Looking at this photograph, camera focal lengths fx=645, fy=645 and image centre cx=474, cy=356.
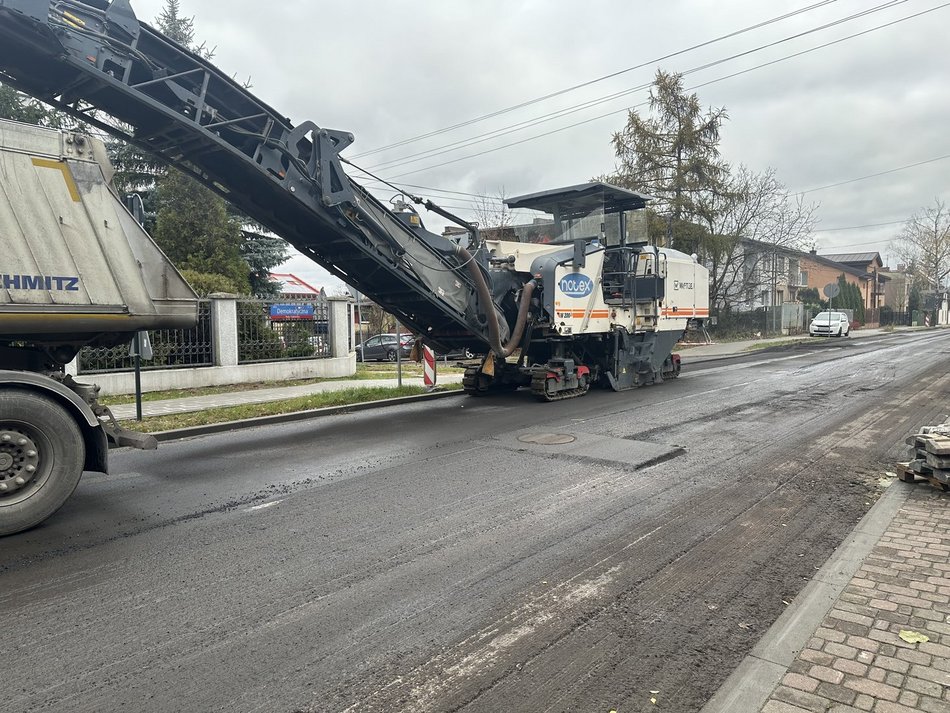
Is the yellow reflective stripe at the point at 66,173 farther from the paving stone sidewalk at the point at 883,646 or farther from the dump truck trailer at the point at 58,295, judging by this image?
the paving stone sidewalk at the point at 883,646

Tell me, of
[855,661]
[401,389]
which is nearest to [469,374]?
[401,389]

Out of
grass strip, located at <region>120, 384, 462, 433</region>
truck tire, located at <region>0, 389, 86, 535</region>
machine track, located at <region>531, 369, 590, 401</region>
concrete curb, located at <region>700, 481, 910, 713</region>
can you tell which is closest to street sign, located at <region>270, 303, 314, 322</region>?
grass strip, located at <region>120, 384, 462, 433</region>

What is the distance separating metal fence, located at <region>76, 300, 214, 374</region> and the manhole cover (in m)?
7.67

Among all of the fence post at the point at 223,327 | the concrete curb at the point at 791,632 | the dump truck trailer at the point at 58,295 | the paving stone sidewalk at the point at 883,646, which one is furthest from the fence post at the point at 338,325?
the paving stone sidewalk at the point at 883,646

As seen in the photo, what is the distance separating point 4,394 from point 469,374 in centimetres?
866

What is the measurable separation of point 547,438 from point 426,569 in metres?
4.37

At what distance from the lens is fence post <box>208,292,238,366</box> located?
14.5 m

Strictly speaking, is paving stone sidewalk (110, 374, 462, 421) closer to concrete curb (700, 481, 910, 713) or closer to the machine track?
the machine track

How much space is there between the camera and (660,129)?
31.0 m

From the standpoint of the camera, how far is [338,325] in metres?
17.1

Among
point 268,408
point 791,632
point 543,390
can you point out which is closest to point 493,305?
point 543,390

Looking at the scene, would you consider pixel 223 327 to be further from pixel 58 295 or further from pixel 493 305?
pixel 58 295

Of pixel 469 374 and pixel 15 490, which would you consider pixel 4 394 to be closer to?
pixel 15 490

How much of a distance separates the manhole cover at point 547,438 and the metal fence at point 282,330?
898 centimetres
